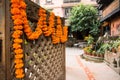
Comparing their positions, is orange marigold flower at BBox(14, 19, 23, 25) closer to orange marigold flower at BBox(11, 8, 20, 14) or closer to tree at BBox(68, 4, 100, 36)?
orange marigold flower at BBox(11, 8, 20, 14)

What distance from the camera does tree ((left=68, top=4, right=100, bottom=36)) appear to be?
1205 inches

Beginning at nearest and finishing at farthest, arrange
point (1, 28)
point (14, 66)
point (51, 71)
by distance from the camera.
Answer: point (1, 28) → point (14, 66) → point (51, 71)

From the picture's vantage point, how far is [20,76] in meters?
3.44

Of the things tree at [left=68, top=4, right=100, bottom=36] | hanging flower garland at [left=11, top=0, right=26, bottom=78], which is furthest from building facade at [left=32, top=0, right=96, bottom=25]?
hanging flower garland at [left=11, top=0, right=26, bottom=78]

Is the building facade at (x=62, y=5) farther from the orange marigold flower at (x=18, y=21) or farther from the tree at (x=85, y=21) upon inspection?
the orange marigold flower at (x=18, y=21)

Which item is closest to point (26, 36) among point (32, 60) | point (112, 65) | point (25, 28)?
point (25, 28)

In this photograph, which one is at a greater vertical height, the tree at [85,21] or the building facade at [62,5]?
the building facade at [62,5]

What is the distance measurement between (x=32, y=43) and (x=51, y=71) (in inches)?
62.9

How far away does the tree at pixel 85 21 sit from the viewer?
30609mm

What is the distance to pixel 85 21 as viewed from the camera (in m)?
30.8

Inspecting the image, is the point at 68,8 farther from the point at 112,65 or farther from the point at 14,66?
the point at 14,66

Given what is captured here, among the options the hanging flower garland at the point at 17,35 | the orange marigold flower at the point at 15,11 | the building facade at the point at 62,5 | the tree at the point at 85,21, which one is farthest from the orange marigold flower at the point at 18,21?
the building facade at the point at 62,5

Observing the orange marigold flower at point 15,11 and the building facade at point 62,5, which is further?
the building facade at point 62,5

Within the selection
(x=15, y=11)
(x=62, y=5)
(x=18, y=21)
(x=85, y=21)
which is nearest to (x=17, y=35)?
(x=18, y=21)
